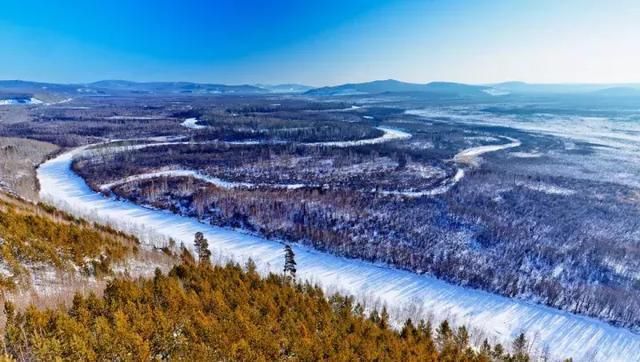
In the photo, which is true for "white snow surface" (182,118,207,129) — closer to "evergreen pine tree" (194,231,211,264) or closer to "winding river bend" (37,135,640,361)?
"winding river bend" (37,135,640,361)

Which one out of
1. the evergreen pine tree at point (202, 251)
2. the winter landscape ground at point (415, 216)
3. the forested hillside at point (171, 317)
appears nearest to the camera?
the forested hillside at point (171, 317)

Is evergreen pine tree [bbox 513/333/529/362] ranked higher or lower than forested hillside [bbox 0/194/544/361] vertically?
lower

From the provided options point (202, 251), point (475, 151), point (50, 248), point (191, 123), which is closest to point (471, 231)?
point (202, 251)

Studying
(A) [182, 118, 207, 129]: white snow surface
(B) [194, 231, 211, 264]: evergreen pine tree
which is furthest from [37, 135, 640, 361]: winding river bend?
(A) [182, 118, 207, 129]: white snow surface

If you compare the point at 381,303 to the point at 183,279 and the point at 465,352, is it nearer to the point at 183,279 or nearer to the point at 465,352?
the point at 465,352

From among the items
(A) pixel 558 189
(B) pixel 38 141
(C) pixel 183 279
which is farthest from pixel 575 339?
(B) pixel 38 141

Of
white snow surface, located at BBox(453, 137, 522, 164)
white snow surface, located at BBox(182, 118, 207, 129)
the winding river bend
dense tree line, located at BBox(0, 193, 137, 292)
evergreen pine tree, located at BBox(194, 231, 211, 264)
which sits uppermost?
white snow surface, located at BBox(182, 118, 207, 129)

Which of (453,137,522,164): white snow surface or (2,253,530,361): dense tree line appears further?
(453,137,522,164): white snow surface

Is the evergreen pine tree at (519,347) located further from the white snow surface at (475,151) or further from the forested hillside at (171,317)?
the white snow surface at (475,151)

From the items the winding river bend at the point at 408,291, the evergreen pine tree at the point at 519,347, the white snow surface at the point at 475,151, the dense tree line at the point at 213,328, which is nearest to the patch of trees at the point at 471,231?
the winding river bend at the point at 408,291
